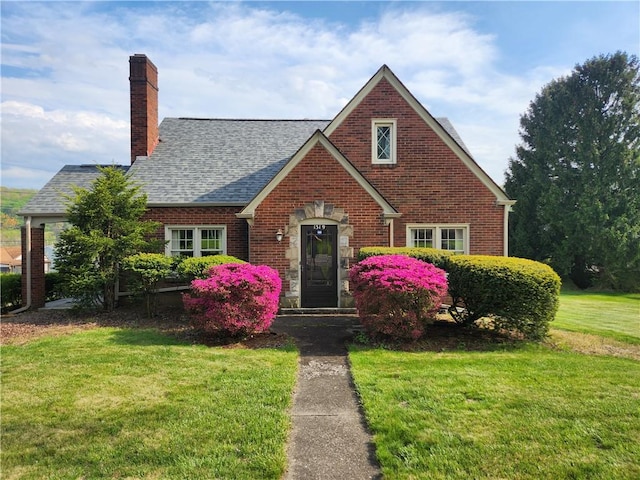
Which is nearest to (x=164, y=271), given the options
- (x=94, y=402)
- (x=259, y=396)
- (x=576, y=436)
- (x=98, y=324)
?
(x=98, y=324)

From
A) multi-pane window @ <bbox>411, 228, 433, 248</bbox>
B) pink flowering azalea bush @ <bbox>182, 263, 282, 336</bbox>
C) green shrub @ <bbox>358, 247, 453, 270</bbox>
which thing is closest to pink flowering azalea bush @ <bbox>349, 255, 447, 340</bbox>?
green shrub @ <bbox>358, 247, 453, 270</bbox>

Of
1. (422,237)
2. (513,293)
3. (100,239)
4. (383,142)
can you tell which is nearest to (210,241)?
(100,239)

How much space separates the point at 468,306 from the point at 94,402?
24.8 ft

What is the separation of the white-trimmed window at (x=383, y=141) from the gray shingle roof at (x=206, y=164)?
3.55m

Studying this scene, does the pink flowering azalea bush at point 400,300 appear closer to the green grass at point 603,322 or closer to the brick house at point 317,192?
the brick house at point 317,192

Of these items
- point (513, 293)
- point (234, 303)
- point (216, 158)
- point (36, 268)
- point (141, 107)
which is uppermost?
point (141, 107)

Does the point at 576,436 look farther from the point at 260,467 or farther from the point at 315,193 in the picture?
the point at 315,193

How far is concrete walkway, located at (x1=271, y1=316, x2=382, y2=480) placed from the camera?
11.9 ft

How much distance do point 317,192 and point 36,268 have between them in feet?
32.7

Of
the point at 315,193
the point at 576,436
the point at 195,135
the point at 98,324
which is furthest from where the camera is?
the point at 195,135

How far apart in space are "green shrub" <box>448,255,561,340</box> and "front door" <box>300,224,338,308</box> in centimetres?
403

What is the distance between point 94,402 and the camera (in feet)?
16.6

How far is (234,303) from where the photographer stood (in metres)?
8.06

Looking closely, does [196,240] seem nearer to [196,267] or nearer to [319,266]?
[196,267]
